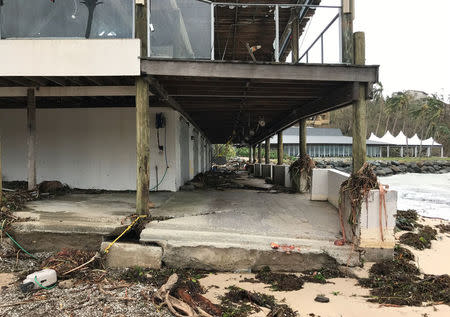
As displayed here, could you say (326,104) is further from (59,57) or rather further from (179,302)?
(59,57)

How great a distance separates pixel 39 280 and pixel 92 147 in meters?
5.86

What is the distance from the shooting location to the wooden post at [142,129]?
5.73 m

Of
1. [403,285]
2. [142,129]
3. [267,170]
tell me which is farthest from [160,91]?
[267,170]

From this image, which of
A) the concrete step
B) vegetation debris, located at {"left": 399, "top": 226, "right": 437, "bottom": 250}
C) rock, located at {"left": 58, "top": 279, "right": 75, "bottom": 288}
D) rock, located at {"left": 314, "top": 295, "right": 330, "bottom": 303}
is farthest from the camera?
vegetation debris, located at {"left": 399, "top": 226, "right": 437, "bottom": 250}

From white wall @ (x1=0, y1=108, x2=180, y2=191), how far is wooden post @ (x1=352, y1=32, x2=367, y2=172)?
206 inches

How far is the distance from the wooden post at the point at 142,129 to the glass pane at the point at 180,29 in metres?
0.29

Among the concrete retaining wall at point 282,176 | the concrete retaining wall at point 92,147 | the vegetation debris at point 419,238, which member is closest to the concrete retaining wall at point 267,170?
the concrete retaining wall at point 282,176

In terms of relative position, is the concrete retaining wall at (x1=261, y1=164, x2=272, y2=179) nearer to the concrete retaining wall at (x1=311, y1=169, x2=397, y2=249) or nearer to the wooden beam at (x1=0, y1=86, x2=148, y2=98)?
the wooden beam at (x1=0, y1=86, x2=148, y2=98)

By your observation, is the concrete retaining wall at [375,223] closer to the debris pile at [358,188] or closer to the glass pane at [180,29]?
the debris pile at [358,188]

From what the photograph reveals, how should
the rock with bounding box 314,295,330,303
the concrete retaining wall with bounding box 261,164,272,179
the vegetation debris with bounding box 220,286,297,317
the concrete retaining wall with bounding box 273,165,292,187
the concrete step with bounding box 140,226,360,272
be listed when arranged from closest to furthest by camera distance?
the vegetation debris with bounding box 220,286,297,317
the rock with bounding box 314,295,330,303
the concrete step with bounding box 140,226,360,272
the concrete retaining wall with bounding box 273,165,292,187
the concrete retaining wall with bounding box 261,164,272,179

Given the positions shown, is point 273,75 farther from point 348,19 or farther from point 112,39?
point 112,39

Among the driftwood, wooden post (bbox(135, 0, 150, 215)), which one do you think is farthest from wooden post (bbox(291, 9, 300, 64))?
the driftwood

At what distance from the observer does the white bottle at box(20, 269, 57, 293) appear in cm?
403

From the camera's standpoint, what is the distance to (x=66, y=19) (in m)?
6.09
